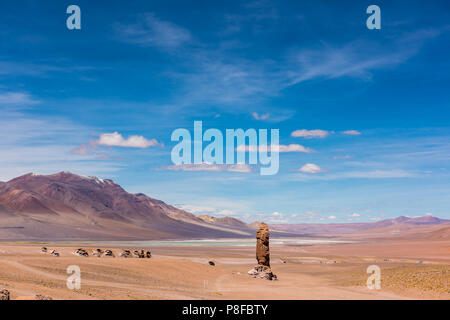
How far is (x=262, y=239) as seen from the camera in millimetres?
37375

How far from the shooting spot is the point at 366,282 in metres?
30.6

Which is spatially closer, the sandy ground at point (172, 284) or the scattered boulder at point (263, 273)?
the sandy ground at point (172, 284)

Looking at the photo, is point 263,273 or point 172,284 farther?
point 263,273

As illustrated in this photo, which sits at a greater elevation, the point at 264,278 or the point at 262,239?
the point at 262,239

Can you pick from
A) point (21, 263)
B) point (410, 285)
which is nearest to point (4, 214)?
point (21, 263)

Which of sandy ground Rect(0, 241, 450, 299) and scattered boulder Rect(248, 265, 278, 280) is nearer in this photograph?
sandy ground Rect(0, 241, 450, 299)

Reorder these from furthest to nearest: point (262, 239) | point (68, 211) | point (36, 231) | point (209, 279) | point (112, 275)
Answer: point (68, 211), point (36, 231), point (262, 239), point (209, 279), point (112, 275)
